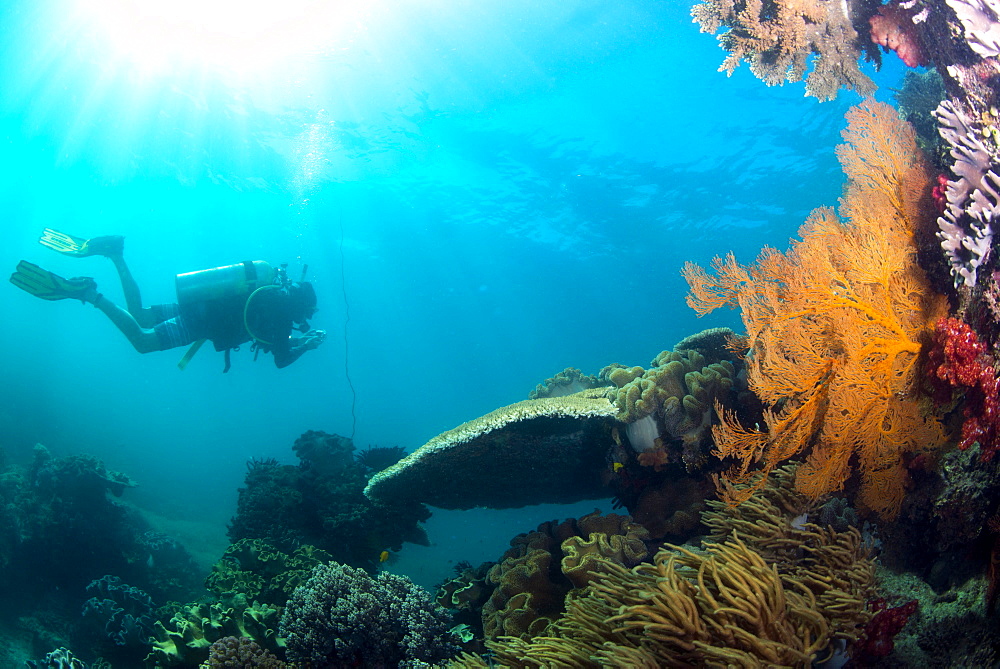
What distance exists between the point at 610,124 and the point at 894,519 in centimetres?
2872

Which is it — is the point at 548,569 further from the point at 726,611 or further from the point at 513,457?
the point at 726,611

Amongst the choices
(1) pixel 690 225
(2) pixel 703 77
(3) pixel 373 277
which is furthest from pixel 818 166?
(3) pixel 373 277

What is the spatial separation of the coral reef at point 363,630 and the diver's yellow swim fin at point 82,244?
11968 mm

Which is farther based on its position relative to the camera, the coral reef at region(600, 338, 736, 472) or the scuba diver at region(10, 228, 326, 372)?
the scuba diver at region(10, 228, 326, 372)

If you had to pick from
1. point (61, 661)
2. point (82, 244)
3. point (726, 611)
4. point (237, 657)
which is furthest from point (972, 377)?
point (82, 244)

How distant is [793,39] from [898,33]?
0.81m

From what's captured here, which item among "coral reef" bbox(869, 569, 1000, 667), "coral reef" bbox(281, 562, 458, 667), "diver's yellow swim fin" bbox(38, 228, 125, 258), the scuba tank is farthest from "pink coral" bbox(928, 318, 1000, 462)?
"diver's yellow swim fin" bbox(38, 228, 125, 258)

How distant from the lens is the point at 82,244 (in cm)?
1164

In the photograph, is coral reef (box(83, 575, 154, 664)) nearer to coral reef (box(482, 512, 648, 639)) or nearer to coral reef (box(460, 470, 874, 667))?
coral reef (box(482, 512, 648, 639))

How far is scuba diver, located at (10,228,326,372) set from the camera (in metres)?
10.2

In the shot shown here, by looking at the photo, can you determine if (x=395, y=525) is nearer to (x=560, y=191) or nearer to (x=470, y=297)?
(x=560, y=191)

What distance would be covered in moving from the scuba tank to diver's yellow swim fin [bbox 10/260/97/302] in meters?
2.34

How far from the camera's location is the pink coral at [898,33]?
144 inches

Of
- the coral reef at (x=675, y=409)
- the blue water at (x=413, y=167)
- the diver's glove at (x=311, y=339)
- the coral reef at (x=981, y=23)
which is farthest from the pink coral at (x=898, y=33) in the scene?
the blue water at (x=413, y=167)
